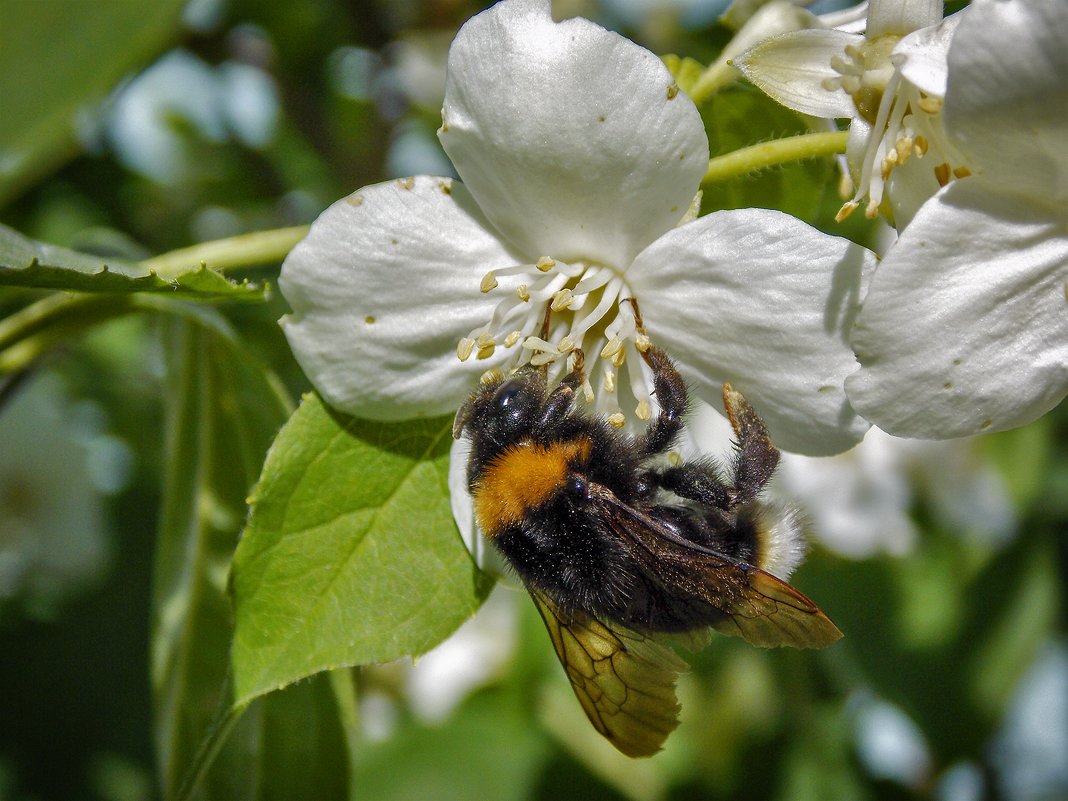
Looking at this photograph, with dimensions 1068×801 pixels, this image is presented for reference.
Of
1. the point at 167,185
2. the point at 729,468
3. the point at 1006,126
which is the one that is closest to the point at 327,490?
the point at 729,468

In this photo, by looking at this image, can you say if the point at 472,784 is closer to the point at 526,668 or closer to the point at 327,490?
the point at 526,668

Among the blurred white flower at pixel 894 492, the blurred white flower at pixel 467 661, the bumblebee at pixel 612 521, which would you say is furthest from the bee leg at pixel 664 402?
the blurred white flower at pixel 467 661

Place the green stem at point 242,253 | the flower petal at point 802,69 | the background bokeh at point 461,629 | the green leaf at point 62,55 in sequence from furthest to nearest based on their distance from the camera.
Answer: the background bokeh at point 461,629
the green stem at point 242,253
the flower petal at point 802,69
the green leaf at point 62,55

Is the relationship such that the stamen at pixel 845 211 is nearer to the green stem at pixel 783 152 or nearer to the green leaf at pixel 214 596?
the green stem at pixel 783 152

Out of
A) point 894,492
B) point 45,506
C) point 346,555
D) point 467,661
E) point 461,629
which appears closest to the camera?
point 346,555

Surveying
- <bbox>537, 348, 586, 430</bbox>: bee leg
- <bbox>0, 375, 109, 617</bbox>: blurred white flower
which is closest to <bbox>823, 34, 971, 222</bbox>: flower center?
<bbox>537, 348, 586, 430</bbox>: bee leg

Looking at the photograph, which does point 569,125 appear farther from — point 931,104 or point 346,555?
point 346,555

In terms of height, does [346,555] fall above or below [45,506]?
above

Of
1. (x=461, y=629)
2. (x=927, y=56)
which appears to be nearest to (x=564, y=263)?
(x=927, y=56)
